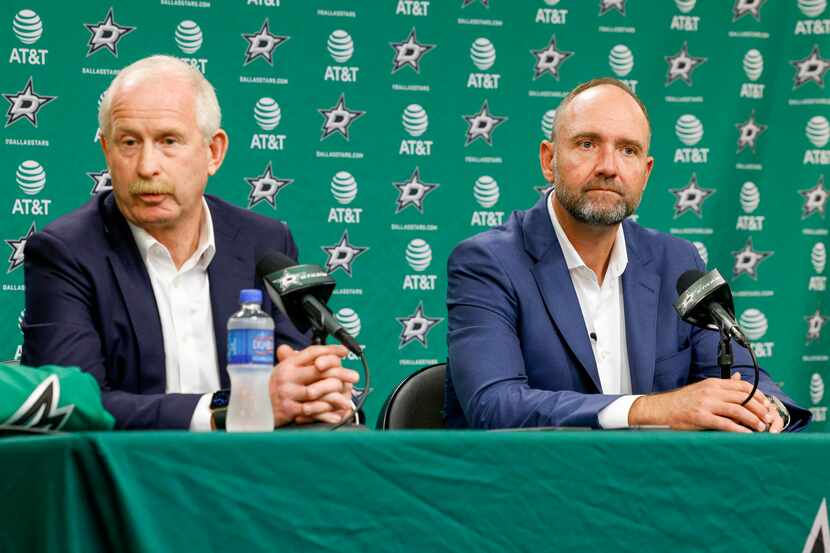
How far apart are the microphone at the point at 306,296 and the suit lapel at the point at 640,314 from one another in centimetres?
100

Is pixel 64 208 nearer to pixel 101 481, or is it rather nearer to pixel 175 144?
pixel 175 144

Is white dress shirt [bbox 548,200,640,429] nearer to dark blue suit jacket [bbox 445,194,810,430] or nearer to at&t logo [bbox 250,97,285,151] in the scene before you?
dark blue suit jacket [bbox 445,194,810,430]

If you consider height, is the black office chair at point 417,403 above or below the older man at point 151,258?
below

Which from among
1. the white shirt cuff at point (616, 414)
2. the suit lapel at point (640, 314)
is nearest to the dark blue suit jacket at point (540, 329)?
the suit lapel at point (640, 314)

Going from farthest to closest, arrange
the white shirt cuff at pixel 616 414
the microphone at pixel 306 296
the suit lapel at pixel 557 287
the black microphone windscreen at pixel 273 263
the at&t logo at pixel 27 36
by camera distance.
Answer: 1. the at&t logo at pixel 27 36
2. the suit lapel at pixel 557 287
3. the white shirt cuff at pixel 616 414
4. the black microphone windscreen at pixel 273 263
5. the microphone at pixel 306 296

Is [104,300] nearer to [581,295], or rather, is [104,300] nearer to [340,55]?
[581,295]

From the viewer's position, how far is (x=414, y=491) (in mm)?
1391

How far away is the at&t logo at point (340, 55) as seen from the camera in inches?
166

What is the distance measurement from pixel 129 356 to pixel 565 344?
0.96 meters

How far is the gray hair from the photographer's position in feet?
8.16

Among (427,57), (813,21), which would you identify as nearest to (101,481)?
(427,57)

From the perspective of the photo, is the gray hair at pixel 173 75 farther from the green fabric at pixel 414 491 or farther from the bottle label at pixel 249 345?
the green fabric at pixel 414 491

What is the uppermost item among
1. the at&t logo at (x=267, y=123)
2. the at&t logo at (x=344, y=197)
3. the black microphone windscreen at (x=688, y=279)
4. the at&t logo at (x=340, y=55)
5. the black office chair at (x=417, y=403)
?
the at&t logo at (x=340, y=55)

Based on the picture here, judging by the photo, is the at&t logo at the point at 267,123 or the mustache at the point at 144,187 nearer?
the mustache at the point at 144,187
